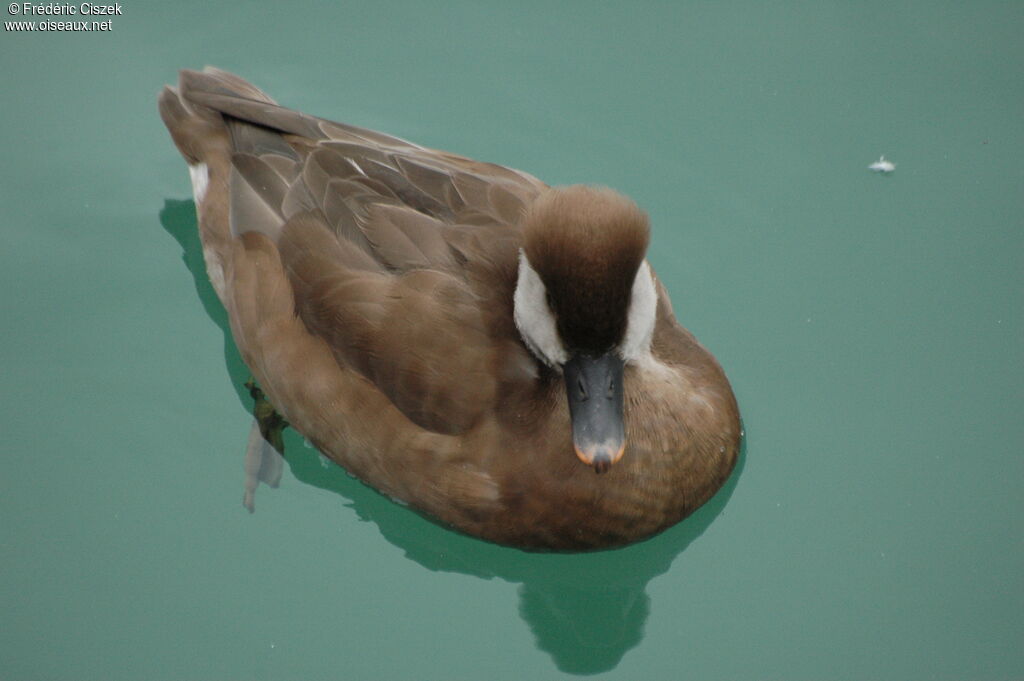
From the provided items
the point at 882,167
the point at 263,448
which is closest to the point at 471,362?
the point at 263,448

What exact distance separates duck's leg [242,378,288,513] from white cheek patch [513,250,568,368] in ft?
3.90

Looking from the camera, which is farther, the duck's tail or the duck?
the duck's tail

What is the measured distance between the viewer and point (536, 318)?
361 cm

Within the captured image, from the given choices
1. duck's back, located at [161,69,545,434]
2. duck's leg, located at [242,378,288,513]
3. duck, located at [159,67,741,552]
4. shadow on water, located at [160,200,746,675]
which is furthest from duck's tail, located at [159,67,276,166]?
shadow on water, located at [160,200,746,675]

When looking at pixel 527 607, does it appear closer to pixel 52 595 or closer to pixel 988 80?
pixel 52 595

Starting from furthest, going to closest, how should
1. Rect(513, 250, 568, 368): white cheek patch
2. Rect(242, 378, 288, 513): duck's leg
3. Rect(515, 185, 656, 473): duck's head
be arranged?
Rect(242, 378, 288, 513): duck's leg
Rect(513, 250, 568, 368): white cheek patch
Rect(515, 185, 656, 473): duck's head

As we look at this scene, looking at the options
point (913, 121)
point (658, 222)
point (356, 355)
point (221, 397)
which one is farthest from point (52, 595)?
point (913, 121)

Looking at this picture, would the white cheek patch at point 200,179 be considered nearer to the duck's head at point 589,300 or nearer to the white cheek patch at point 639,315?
the duck's head at point 589,300

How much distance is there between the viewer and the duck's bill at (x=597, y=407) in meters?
3.57

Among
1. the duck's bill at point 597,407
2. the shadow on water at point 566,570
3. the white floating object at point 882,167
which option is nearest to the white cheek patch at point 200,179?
the shadow on water at point 566,570

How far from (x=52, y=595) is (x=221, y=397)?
0.93m

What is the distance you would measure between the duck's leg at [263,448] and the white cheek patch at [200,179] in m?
0.78

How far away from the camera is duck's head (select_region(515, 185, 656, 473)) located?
3312 millimetres

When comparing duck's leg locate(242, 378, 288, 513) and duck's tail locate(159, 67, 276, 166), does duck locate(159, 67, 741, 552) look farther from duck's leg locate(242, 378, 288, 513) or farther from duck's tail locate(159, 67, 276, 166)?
duck's tail locate(159, 67, 276, 166)
